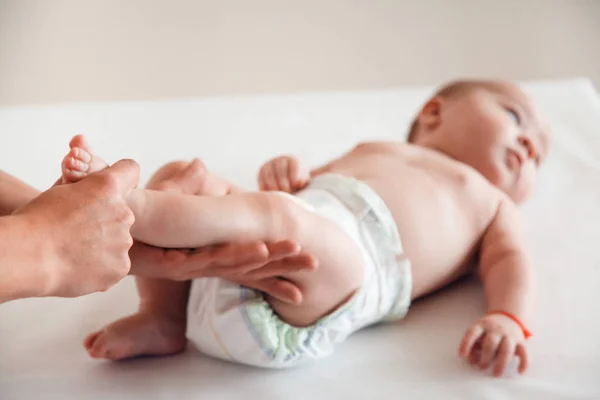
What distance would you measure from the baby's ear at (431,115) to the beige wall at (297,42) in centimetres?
81

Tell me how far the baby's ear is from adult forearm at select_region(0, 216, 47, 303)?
0.90 m

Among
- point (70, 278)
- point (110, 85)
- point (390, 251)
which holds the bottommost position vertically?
point (390, 251)

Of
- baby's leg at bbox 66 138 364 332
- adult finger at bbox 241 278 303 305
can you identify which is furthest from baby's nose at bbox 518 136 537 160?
adult finger at bbox 241 278 303 305

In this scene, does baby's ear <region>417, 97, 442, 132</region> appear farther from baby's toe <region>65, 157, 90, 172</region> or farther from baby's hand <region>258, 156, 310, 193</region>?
baby's toe <region>65, 157, 90, 172</region>

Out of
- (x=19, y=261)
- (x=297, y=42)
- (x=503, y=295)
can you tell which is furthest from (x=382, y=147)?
(x=297, y=42)

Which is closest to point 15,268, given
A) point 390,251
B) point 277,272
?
point 277,272

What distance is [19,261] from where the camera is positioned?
24.0 inches

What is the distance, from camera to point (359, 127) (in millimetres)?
1583

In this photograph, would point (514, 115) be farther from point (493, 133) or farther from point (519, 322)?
point (519, 322)

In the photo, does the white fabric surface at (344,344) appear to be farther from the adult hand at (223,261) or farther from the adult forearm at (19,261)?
the adult forearm at (19,261)

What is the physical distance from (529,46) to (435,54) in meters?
0.30

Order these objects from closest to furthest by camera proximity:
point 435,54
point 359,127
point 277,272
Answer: point 277,272 → point 359,127 → point 435,54

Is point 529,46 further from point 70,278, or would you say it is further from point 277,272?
point 70,278

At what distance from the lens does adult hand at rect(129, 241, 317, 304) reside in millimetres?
794
